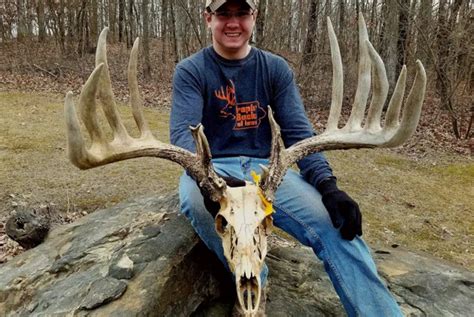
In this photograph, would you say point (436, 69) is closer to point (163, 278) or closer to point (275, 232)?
point (275, 232)

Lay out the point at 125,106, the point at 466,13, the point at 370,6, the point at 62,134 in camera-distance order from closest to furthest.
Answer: the point at 62,134 → the point at 466,13 → the point at 125,106 → the point at 370,6

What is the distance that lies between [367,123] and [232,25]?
1.14 metres

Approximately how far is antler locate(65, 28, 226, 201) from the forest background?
207 centimetres

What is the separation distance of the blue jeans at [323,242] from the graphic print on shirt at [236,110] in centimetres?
50

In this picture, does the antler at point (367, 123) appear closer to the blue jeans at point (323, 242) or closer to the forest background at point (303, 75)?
the blue jeans at point (323, 242)

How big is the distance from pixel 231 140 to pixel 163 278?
3.50 feet

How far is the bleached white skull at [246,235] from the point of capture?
7.36 feet

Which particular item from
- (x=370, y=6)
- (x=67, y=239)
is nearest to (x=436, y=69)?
(x=370, y=6)

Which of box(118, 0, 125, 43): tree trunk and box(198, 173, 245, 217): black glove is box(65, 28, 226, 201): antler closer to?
box(198, 173, 245, 217): black glove

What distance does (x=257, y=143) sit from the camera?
359 cm

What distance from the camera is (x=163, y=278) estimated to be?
9.93 ft

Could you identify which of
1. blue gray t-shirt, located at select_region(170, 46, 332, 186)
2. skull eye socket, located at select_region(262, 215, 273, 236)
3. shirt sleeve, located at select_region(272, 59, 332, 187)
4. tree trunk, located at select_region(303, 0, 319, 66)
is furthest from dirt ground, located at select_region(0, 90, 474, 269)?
tree trunk, located at select_region(303, 0, 319, 66)

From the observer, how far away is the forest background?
614 centimetres

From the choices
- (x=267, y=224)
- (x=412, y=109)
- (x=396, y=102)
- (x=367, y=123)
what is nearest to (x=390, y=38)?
(x=367, y=123)
